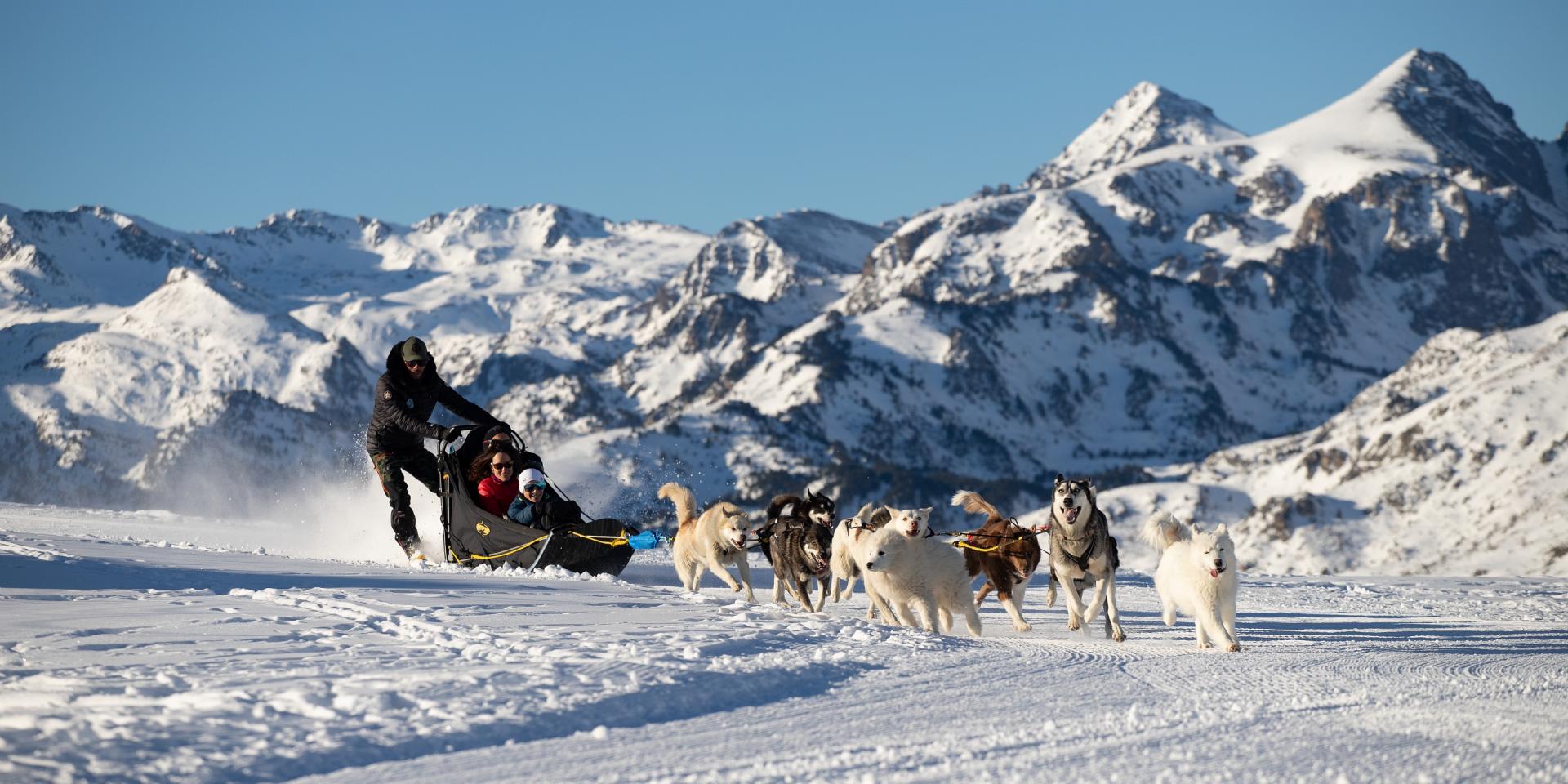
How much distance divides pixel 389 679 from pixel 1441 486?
128 m

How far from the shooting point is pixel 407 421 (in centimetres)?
1479

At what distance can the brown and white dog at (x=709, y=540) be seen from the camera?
1419cm

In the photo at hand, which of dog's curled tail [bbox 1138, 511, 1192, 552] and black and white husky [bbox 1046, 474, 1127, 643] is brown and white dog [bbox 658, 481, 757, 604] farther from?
dog's curled tail [bbox 1138, 511, 1192, 552]

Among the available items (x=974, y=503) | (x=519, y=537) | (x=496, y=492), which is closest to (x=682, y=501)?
(x=519, y=537)

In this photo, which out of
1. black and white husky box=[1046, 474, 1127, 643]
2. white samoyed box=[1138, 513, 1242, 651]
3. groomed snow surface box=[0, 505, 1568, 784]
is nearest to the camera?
groomed snow surface box=[0, 505, 1568, 784]

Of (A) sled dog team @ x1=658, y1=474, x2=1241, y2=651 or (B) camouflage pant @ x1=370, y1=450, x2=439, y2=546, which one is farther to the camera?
(B) camouflage pant @ x1=370, y1=450, x2=439, y2=546

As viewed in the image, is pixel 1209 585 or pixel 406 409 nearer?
pixel 1209 585

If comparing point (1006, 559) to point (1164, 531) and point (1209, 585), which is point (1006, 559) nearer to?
point (1164, 531)

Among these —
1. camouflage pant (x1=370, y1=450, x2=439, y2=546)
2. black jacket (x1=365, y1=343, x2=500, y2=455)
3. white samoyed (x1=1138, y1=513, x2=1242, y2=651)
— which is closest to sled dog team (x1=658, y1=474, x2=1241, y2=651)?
white samoyed (x1=1138, y1=513, x2=1242, y2=651)

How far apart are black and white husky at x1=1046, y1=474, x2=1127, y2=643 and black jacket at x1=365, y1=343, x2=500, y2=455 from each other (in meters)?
6.18

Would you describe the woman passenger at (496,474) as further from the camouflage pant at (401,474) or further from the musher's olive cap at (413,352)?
the musher's olive cap at (413,352)

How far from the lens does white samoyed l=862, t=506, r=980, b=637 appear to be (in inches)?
460

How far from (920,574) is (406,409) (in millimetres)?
6160

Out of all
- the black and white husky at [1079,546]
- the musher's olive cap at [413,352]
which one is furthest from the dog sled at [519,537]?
the black and white husky at [1079,546]
